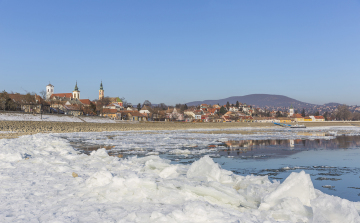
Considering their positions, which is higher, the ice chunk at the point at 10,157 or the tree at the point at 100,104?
the tree at the point at 100,104

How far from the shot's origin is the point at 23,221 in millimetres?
3875

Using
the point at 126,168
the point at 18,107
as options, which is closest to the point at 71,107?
the point at 18,107

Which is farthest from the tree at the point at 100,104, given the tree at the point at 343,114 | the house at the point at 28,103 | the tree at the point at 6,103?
the tree at the point at 343,114

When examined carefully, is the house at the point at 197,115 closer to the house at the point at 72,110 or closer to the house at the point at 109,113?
the house at the point at 109,113

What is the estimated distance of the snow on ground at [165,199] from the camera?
409 cm

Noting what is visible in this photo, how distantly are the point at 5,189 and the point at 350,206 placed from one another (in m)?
6.37

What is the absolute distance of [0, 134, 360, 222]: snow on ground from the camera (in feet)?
13.4

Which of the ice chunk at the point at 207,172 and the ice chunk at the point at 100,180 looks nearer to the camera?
the ice chunk at the point at 100,180

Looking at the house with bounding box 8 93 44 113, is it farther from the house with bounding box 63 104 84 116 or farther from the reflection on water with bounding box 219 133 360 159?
the reflection on water with bounding box 219 133 360 159

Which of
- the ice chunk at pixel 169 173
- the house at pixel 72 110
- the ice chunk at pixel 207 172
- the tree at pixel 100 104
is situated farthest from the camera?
the tree at pixel 100 104

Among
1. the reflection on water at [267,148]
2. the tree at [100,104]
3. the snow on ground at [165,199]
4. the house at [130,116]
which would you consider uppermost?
the tree at [100,104]

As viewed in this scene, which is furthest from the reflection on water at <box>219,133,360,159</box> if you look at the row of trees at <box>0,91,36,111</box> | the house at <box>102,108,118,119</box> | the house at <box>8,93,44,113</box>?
the house at <box>102,108,118,119</box>

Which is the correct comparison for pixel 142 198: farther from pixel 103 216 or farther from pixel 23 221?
pixel 23 221

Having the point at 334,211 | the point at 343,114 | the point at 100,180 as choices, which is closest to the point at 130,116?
the point at 100,180
